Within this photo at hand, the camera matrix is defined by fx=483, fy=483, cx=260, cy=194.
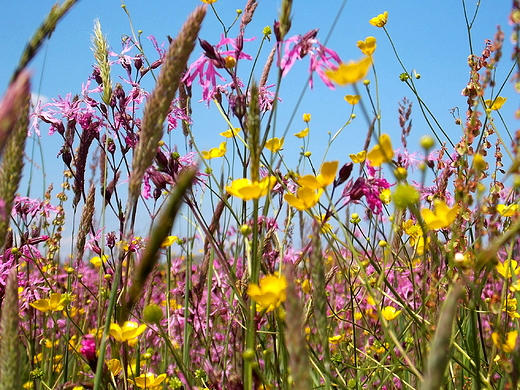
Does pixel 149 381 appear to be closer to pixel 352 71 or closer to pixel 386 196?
pixel 386 196

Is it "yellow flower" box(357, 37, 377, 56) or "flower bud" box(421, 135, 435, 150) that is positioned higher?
"yellow flower" box(357, 37, 377, 56)

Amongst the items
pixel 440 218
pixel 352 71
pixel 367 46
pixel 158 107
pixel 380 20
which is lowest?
pixel 440 218

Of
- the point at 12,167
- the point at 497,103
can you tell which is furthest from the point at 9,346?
the point at 497,103

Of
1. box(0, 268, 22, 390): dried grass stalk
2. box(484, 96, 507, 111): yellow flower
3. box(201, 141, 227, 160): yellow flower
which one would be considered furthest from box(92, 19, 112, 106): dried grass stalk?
box(484, 96, 507, 111): yellow flower

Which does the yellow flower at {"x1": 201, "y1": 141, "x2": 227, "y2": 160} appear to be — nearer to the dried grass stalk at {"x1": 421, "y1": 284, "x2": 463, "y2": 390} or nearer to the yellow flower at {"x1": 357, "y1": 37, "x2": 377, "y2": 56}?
the yellow flower at {"x1": 357, "y1": 37, "x2": 377, "y2": 56}

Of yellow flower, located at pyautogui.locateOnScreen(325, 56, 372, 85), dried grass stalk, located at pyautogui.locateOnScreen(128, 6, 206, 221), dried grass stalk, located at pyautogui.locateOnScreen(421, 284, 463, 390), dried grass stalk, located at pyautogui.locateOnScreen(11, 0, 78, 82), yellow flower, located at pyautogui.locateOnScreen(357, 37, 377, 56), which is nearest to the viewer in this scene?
dried grass stalk, located at pyautogui.locateOnScreen(421, 284, 463, 390)

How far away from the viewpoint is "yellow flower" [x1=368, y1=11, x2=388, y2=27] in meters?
1.87

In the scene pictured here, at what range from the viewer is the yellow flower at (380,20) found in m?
1.87

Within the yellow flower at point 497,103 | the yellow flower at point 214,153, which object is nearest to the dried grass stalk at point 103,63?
the yellow flower at point 214,153

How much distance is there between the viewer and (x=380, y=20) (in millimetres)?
1889

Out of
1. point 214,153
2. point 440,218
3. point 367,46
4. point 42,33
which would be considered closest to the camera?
point 42,33

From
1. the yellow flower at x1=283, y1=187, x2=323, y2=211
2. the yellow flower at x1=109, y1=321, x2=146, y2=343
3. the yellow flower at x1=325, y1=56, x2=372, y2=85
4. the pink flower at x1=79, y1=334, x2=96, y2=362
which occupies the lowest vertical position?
the pink flower at x1=79, y1=334, x2=96, y2=362

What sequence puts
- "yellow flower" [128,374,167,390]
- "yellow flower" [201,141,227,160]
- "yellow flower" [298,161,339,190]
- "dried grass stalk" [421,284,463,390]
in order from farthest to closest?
"yellow flower" [201,141,227,160]
"yellow flower" [128,374,167,390]
"yellow flower" [298,161,339,190]
"dried grass stalk" [421,284,463,390]

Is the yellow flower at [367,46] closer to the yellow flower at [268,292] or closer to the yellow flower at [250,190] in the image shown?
the yellow flower at [250,190]
